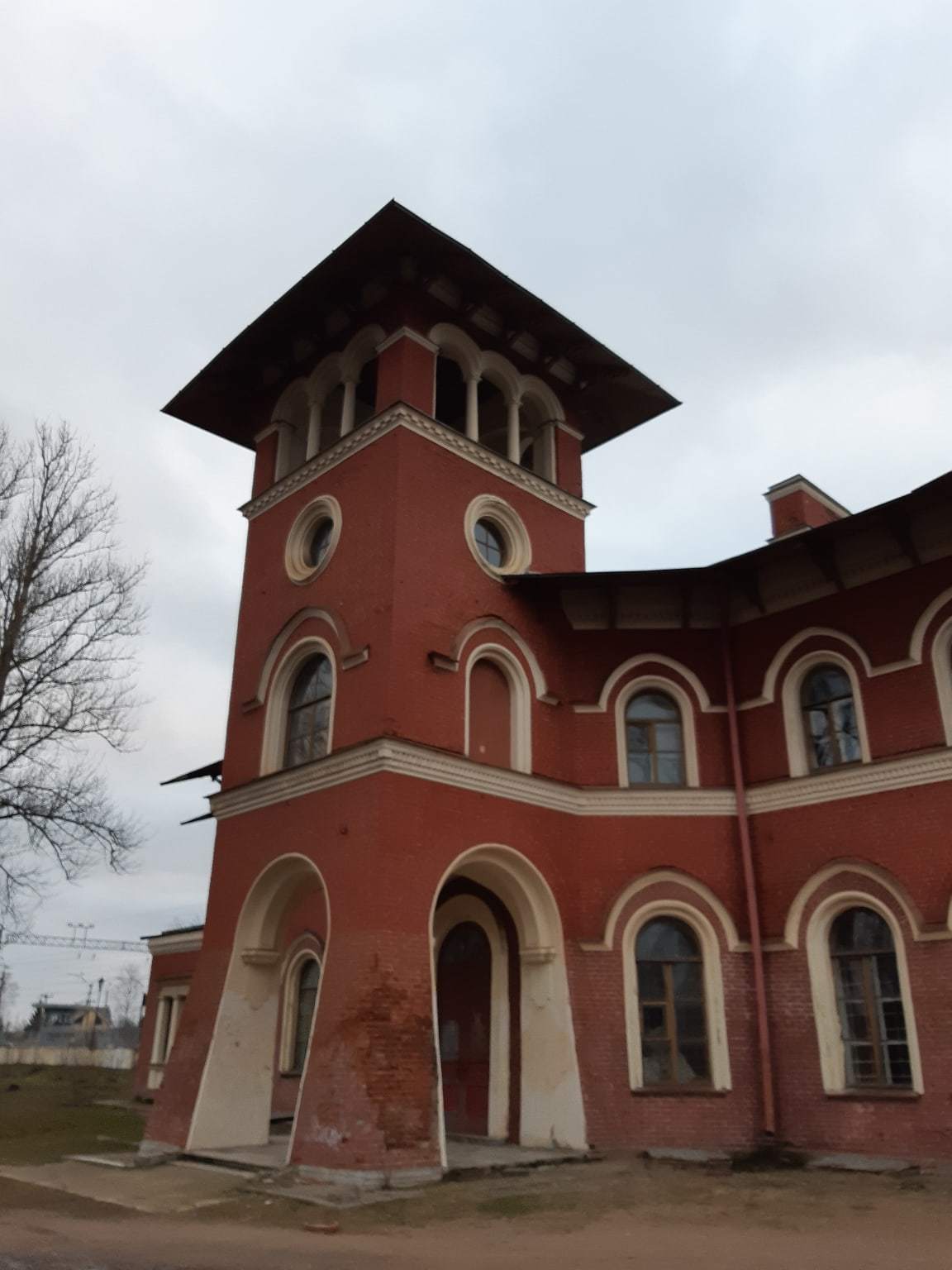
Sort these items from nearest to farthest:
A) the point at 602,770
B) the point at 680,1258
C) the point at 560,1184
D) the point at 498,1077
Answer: the point at 680,1258, the point at 560,1184, the point at 498,1077, the point at 602,770

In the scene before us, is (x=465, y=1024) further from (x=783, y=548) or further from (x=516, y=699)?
(x=783, y=548)

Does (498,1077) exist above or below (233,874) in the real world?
below

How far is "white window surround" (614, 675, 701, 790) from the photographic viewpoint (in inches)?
563

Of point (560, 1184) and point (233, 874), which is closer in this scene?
point (560, 1184)

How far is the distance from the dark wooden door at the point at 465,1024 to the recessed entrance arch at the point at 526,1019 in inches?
1.9

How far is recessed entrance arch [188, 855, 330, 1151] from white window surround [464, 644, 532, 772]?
307 cm

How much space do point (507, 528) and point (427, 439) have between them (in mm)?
1863

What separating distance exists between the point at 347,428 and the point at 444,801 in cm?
621


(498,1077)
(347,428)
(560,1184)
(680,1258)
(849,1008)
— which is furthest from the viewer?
(347,428)

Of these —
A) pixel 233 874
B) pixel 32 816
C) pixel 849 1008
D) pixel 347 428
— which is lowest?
pixel 849 1008

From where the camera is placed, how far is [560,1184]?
1027 centimetres

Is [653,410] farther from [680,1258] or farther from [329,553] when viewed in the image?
[680,1258]

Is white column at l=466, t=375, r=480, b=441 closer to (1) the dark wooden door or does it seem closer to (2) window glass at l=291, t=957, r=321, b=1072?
(1) the dark wooden door

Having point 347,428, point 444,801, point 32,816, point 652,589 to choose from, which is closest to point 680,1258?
point 444,801
